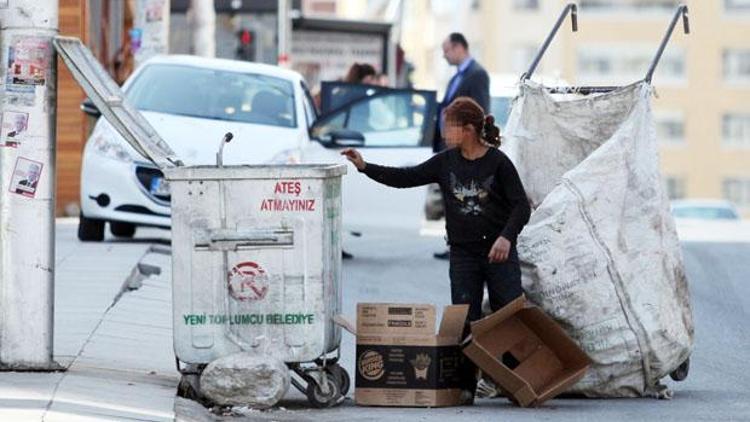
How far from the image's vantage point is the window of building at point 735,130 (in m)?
82.8

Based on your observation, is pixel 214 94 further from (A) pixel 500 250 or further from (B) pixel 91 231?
(A) pixel 500 250

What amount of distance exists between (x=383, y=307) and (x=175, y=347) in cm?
110

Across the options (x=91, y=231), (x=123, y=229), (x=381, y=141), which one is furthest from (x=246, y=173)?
(x=123, y=229)

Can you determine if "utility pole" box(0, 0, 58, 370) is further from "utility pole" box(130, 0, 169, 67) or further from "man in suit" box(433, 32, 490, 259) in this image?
"utility pole" box(130, 0, 169, 67)

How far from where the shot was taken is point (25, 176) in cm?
1023

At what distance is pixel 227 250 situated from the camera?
33.0 feet

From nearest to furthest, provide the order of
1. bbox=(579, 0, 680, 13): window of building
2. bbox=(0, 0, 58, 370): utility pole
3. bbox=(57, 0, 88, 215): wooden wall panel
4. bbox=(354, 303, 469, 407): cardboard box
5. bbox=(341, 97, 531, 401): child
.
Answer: bbox=(0, 0, 58, 370): utility pole → bbox=(354, 303, 469, 407): cardboard box → bbox=(341, 97, 531, 401): child → bbox=(57, 0, 88, 215): wooden wall panel → bbox=(579, 0, 680, 13): window of building

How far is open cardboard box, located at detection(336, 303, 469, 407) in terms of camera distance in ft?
33.8

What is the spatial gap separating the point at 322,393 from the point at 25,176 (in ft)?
6.15

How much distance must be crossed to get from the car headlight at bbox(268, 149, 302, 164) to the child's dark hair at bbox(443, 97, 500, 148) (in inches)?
239

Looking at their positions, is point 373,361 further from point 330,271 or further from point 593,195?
point 593,195

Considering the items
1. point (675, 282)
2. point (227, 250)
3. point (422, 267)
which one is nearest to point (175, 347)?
point (227, 250)

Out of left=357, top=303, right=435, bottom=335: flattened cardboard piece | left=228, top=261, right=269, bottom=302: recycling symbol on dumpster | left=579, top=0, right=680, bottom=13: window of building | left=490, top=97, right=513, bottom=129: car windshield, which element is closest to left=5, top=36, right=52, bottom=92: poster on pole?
left=228, top=261, right=269, bottom=302: recycling symbol on dumpster

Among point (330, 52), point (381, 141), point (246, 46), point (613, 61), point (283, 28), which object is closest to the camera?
point (381, 141)
